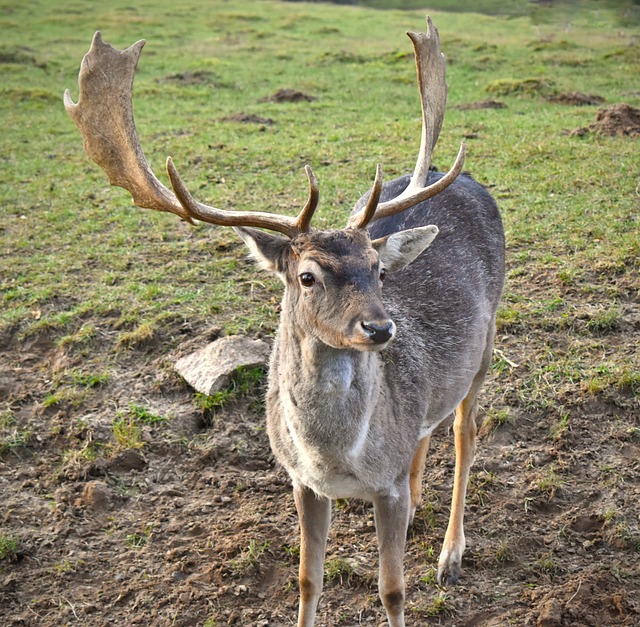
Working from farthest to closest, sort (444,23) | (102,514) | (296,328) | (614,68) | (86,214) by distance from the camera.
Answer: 1. (444,23)
2. (614,68)
3. (86,214)
4. (102,514)
5. (296,328)

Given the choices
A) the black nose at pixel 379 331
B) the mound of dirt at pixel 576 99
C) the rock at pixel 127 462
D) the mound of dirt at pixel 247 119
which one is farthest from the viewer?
the mound of dirt at pixel 576 99

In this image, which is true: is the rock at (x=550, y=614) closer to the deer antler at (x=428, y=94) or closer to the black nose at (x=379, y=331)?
the black nose at (x=379, y=331)

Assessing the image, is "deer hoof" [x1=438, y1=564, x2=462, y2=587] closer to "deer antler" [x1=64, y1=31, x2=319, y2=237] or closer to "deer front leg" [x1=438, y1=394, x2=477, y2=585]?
"deer front leg" [x1=438, y1=394, x2=477, y2=585]

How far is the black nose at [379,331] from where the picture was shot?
322 cm

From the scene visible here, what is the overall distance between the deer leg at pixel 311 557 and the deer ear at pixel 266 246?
3.89 ft

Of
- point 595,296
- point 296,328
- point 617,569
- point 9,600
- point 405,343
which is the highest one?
point 296,328

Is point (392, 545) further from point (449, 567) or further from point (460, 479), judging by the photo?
point (460, 479)

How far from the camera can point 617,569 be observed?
4.38m

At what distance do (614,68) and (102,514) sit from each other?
15389 millimetres

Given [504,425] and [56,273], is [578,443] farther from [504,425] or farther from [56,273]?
[56,273]

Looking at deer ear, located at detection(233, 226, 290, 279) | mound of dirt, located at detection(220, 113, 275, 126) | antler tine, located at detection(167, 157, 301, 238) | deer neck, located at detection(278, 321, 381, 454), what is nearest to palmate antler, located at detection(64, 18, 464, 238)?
antler tine, located at detection(167, 157, 301, 238)

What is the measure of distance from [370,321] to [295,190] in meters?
6.27

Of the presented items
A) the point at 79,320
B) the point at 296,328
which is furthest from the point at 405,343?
the point at 79,320

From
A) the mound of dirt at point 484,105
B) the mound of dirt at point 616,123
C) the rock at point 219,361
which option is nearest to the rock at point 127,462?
the rock at point 219,361
